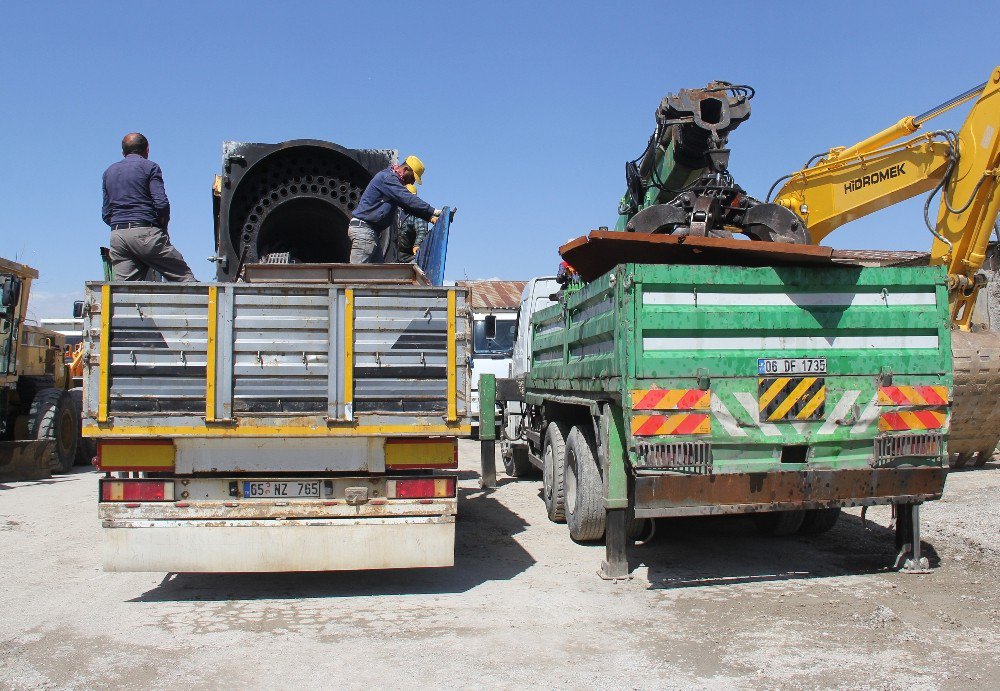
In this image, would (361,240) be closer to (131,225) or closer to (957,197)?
(131,225)

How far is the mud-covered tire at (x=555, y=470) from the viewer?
7691mm

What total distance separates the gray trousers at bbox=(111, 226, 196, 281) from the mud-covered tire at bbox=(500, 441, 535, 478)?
17.9 ft

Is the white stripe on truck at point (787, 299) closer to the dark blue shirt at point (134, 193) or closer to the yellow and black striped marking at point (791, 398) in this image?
the yellow and black striped marking at point (791, 398)

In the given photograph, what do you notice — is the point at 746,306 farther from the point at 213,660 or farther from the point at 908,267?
the point at 213,660

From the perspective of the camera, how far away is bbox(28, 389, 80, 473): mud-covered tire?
12.2m

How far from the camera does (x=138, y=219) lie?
666 cm

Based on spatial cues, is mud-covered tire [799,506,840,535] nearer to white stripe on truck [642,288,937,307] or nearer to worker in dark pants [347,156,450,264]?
white stripe on truck [642,288,937,307]

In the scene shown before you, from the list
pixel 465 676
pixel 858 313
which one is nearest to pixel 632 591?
pixel 465 676

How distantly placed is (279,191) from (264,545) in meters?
3.81

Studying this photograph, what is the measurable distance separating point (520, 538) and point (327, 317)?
298cm

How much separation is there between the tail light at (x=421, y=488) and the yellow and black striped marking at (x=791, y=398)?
6.55ft

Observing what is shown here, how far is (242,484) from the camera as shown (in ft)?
17.7

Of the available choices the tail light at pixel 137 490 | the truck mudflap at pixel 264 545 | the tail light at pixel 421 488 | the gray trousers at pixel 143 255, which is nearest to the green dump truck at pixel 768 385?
the tail light at pixel 421 488

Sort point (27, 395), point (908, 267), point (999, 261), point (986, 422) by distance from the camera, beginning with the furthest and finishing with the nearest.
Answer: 1. point (999, 261)
2. point (27, 395)
3. point (986, 422)
4. point (908, 267)
